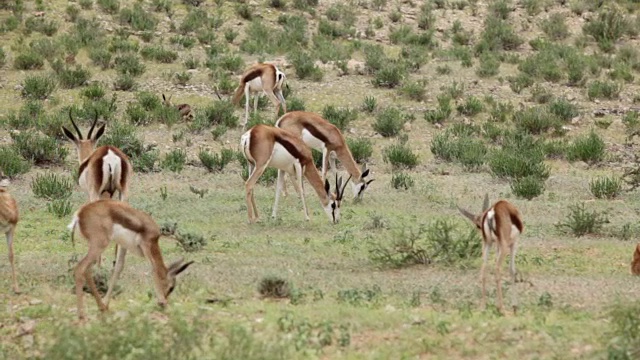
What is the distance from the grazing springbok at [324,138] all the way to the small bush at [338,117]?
218 inches

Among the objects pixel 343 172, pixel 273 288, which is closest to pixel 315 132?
pixel 343 172

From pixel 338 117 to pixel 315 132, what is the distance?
19.5 feet

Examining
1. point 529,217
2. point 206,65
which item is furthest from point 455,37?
point 529,217

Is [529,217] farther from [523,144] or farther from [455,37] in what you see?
[455,37]

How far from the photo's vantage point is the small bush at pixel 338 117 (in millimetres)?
Result: 21828

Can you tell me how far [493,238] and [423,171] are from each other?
997 centimetres

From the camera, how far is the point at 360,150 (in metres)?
19.5

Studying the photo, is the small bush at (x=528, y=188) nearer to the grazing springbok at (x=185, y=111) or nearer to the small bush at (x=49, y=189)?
the small bush at (x=49, y=189)

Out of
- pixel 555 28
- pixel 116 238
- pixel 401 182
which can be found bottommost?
pixel 555 28

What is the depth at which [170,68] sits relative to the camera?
1007 inches

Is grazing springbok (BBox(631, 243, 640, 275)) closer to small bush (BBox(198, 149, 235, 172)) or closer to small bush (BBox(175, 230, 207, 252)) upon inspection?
small bush (BBox(175, 230, 207, 252))

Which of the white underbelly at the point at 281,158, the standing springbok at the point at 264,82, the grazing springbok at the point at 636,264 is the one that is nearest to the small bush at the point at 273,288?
the grazing springbok at the point at 636,264

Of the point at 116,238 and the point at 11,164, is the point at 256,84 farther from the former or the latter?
the point at 116,238

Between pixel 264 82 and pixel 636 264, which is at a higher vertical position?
pixel 636 264
